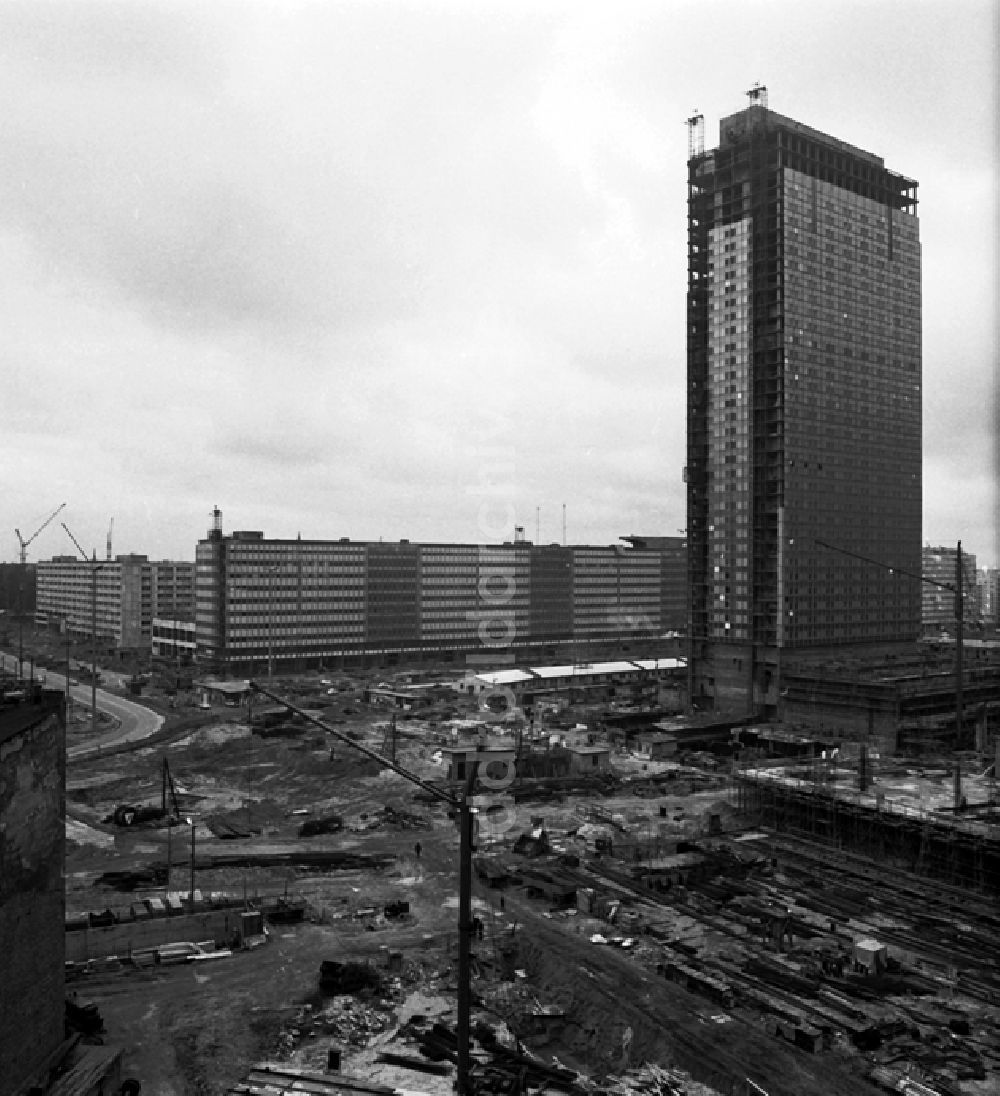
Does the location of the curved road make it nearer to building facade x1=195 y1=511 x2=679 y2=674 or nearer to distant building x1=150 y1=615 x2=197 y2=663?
building facade x1=195 y1=511 x2=679 y2=674

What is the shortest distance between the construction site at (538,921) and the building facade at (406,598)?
157ft

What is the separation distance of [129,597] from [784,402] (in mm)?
108034

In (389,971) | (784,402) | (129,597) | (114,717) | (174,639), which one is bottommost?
(389,971)

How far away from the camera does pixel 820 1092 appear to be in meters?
21.6

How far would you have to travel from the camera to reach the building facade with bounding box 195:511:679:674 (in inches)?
4385

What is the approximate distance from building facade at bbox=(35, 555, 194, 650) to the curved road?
4164 centimetres

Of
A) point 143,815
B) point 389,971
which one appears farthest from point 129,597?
point 389,971

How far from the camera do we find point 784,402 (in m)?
81.9

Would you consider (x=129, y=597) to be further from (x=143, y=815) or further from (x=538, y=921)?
(x=538, y=921)

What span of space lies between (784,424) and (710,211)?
2098 centimetres

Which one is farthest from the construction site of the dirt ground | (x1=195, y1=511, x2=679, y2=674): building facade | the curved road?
(x1=195, y1=511, x2=679, y2=674): building facade

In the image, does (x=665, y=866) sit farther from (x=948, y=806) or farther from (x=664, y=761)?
(x=664, y=761)

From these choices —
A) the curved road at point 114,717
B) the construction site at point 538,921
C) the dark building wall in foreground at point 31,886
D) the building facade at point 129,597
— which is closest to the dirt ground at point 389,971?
the construction site at point 538,921

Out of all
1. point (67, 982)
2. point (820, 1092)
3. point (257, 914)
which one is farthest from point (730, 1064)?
point (67, 982)
